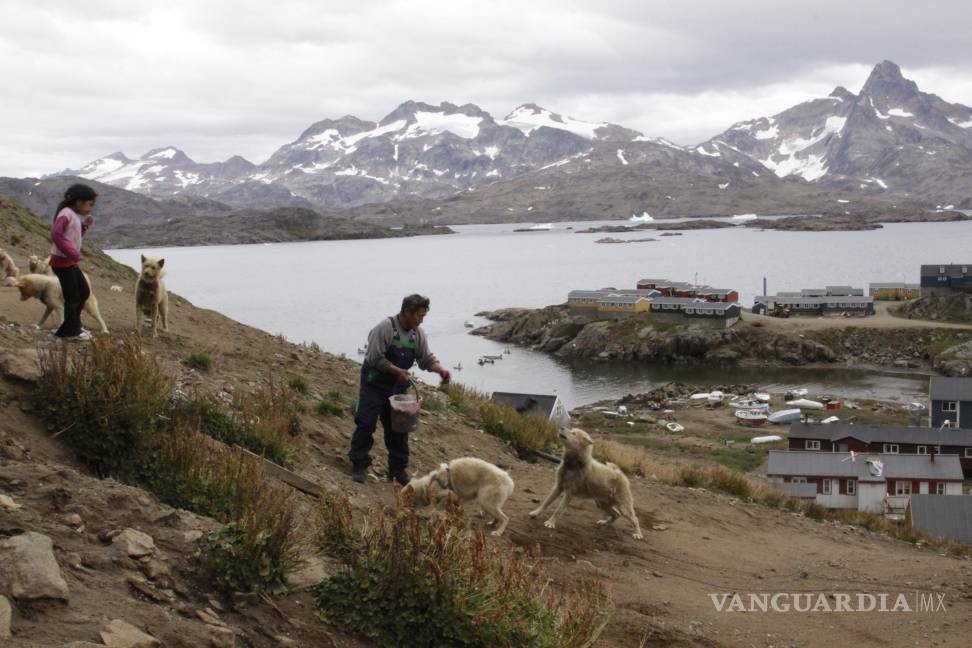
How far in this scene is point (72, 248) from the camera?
1020 cm

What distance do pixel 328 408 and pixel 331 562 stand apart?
640cm

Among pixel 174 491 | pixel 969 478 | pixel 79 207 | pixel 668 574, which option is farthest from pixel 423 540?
pixel 969 478

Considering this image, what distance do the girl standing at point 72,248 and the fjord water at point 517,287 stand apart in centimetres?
3552

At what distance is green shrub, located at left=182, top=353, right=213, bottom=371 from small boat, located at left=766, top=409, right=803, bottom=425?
44.3m

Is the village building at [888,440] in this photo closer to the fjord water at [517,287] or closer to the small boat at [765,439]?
the small boat at [765,439]

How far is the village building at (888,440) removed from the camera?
129ft

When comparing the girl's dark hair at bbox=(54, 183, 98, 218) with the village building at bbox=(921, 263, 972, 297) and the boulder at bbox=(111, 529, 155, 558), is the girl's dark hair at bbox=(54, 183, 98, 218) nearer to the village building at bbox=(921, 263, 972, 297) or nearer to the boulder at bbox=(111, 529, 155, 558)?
the boulder at bbox=(111, 529, 155, 558)

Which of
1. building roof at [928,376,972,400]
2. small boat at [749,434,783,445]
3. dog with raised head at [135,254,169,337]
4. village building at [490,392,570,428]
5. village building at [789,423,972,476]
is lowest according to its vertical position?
small boat at [749,434,783,445]

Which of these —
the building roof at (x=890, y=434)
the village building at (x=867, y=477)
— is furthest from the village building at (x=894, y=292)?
the village building at (x=867, y=477)

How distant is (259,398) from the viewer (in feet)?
34.9

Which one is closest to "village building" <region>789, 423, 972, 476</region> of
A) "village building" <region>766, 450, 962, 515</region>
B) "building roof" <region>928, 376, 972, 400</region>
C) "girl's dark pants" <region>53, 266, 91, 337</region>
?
"village building" <region>766, 450, 962, 515</region>

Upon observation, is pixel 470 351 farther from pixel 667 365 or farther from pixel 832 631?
pixel 832 631

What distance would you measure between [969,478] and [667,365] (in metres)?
39.4

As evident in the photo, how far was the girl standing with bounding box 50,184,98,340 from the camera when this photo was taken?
1000cm
